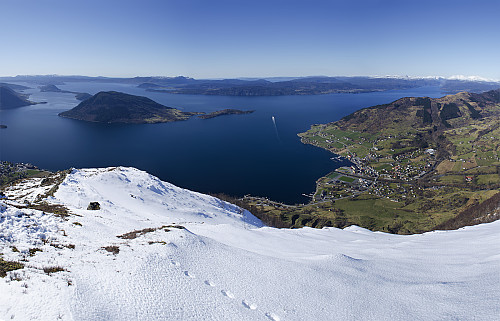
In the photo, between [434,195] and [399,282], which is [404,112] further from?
[399,282]

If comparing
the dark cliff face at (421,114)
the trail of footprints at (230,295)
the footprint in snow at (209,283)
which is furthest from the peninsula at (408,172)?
the footprint in snow at (209,283)

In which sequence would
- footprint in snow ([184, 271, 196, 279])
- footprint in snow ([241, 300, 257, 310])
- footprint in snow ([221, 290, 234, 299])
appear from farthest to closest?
footprint in snow ([184, 271, 196, 279])
footprint in snow ([221, 290, 234, 299])
footprint in snow ([241, 300, 257, 310])

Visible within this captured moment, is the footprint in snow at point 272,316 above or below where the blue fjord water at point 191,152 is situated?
above

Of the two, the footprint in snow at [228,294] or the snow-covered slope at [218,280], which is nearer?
the snow-covered slope at [218,280]

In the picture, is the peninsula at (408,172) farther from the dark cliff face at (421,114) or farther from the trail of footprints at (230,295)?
the trail of footprints at (230,295)

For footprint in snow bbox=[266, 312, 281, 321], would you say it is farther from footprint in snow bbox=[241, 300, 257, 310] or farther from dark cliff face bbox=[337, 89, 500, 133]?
dark cliff face bbox=[337, 89, 500, 133]

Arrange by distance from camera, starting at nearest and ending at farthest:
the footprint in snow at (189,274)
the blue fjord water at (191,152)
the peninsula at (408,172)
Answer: the footprint in snow at (189,274), the peninsula at (408,172), the blue fjord water at (191,152)

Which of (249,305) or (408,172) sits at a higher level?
(249,305)

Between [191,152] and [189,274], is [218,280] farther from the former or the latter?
[191,152]

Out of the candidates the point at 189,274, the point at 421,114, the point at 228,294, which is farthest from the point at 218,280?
the point at 421,114

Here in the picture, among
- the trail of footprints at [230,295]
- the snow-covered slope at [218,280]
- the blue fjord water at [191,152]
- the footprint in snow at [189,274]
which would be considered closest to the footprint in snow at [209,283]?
the trail of footprints at [230,295]

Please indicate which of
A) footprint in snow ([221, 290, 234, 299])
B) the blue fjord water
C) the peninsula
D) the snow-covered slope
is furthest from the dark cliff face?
footprint in snow ([221, 290, 234, 299])

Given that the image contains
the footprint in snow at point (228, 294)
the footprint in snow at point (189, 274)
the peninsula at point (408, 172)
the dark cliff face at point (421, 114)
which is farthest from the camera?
the dark cliff face at point (421, 114)
